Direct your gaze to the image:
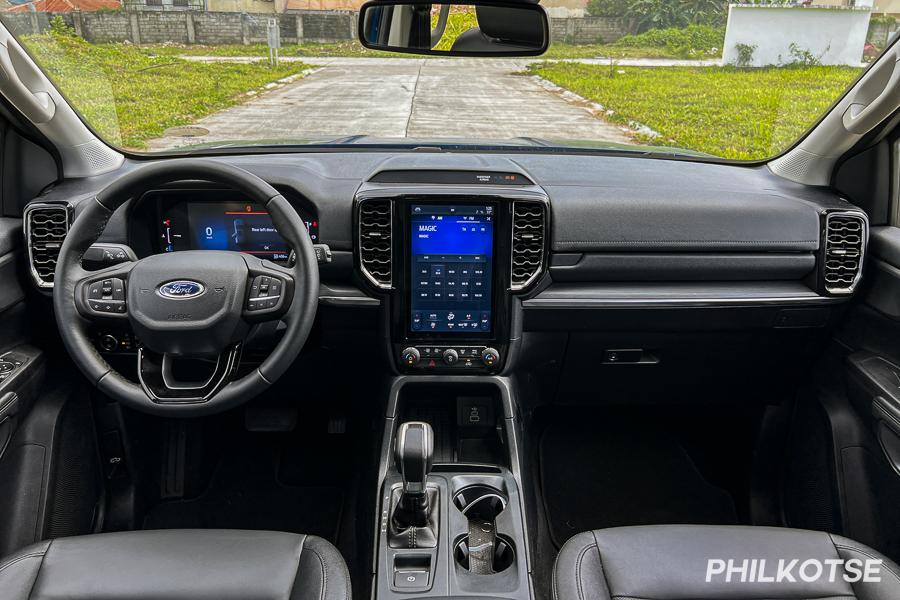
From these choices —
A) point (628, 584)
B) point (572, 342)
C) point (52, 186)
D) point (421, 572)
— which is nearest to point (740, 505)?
point (572, 342)

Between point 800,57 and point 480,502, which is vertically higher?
point 800,57

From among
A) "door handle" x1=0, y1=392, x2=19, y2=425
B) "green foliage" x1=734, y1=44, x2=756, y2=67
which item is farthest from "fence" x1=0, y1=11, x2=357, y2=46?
"green foliage" x1=734, y1=44, x2=756, y2=67

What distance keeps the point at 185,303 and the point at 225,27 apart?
2.03 m

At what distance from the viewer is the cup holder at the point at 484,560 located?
204 centimetres

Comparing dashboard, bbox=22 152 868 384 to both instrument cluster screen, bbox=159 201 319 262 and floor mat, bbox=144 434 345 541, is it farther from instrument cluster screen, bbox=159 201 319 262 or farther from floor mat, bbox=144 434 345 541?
floor mat, bbox=144 434 345 541

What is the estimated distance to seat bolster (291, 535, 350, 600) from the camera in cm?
171

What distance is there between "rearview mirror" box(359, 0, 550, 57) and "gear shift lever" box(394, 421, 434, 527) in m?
1.22

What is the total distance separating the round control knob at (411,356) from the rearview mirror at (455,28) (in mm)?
1025

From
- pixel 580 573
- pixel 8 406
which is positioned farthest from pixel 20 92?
pixel 580 573

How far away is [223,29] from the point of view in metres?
3.35

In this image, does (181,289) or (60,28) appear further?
(60,28)

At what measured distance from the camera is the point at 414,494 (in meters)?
2.05

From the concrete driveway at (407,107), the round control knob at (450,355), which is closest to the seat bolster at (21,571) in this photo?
the round control knob at (450,355)

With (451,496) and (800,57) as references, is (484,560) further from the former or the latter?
(800,57)
